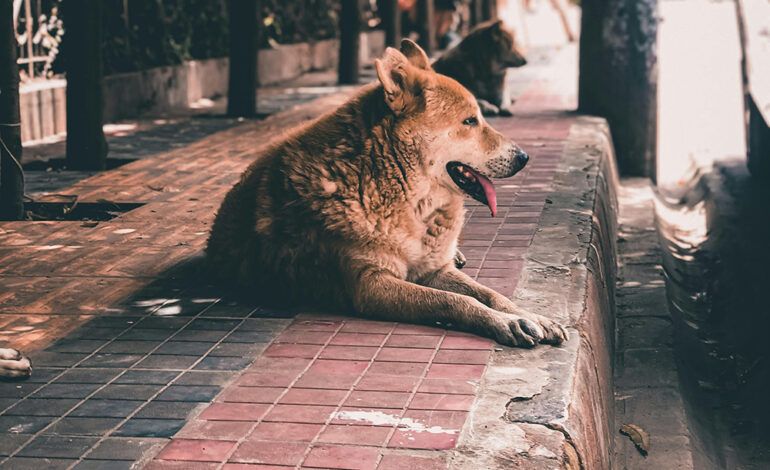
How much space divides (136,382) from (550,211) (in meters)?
3.90

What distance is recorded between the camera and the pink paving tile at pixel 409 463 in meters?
3.25

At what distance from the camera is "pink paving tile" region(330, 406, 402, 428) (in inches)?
143

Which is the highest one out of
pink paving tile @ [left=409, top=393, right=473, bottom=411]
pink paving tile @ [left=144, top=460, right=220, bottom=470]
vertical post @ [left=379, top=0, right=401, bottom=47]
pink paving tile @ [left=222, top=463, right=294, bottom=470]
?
vertical post @ [left=379, top=0, right=401, bottom=47]

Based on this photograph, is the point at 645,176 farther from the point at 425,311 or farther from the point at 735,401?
the point at 425,311

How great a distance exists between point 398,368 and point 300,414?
63cm

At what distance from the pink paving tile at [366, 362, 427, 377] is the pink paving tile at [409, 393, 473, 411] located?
262 millimetres

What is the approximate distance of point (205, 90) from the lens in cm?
1595

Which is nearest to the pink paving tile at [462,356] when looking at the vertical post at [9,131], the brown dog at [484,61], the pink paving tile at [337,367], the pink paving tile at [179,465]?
the pink paving tile at [337,367]

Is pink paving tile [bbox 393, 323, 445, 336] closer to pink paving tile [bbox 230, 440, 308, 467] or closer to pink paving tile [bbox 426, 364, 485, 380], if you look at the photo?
pink paving tile [bbox 426, 364, 485, 380]

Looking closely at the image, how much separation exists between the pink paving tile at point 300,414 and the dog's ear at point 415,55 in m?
2.20

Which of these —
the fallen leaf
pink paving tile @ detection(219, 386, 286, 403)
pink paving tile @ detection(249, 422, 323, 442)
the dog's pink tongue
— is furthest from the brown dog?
pink paving tile @ detection(249, 422, 323, 442)

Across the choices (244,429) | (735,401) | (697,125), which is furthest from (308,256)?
(697,125)

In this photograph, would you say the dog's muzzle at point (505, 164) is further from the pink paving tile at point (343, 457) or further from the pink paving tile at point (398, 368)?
the pink paving tile at point (343, 457)

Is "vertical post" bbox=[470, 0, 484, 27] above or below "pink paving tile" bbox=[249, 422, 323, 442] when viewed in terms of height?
above
